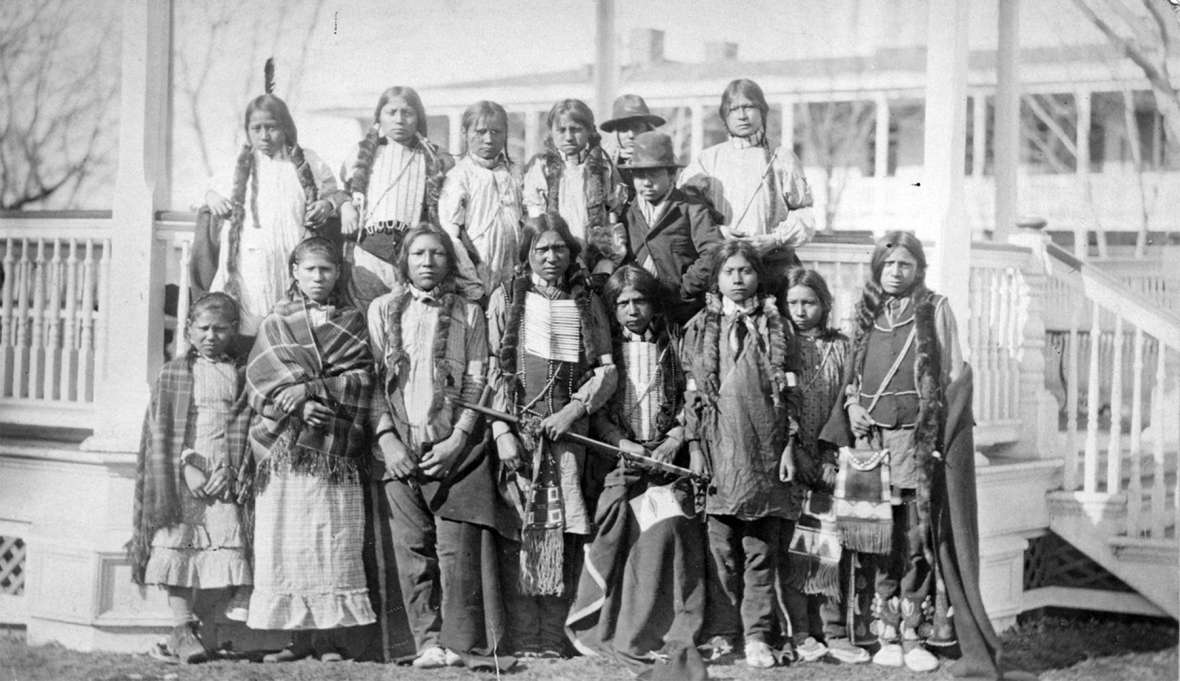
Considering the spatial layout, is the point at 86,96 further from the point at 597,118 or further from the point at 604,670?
Answer: the point at 604,670

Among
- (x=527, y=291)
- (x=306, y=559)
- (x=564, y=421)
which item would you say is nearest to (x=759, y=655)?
(x=564, y=421)

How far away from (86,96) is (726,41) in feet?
10.3

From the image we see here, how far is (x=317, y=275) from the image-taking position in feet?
18.4

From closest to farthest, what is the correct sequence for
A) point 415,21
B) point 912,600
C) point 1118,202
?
1. point 912,600
2. point 415,21
3. point 1118,202

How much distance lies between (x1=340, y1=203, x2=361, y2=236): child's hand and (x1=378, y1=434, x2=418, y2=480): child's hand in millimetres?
960

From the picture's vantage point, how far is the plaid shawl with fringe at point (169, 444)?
570cm

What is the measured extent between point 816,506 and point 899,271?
1116 mm

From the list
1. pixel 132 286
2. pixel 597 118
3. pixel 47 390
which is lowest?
pixel 47 390

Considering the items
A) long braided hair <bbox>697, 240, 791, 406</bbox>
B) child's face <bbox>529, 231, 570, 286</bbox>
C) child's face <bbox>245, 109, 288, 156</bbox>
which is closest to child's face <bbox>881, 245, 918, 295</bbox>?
long braided hair <bbox>697, 240, 791, 406</bbox>

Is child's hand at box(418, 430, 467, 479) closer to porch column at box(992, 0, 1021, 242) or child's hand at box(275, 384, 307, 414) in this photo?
child's hand at box(275, 384, 307, 414)

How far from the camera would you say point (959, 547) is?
5.62 m

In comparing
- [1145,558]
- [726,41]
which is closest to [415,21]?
[726,41]

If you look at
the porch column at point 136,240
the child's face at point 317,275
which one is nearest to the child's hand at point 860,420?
the child's face at point 317,275

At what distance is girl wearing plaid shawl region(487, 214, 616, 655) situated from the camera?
5.63 m
